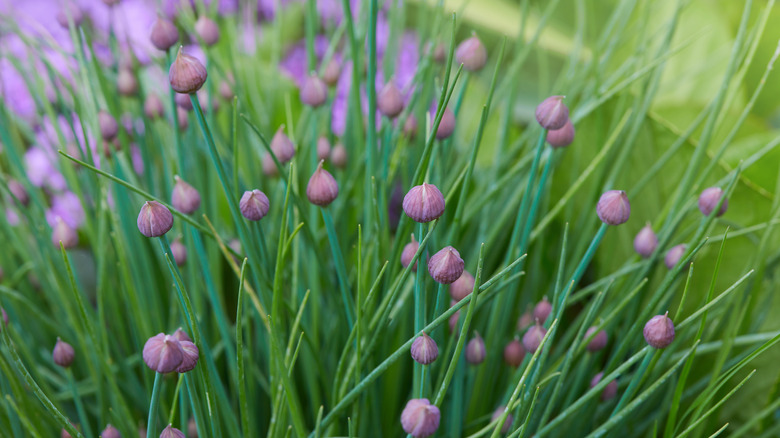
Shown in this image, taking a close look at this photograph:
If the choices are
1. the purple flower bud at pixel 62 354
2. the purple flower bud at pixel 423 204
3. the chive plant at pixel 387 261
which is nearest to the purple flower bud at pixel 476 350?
the chive plant at pixel 387 261

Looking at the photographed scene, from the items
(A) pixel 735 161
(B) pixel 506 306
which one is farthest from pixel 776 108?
(B) pixel 506 306

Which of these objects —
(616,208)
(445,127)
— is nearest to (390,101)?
(445,127)

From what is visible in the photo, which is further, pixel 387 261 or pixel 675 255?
pixel 675 255

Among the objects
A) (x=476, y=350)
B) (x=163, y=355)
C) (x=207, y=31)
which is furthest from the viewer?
(x=207, y=31)

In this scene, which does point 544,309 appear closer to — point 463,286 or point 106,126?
point 463,286

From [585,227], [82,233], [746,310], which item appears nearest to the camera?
[746,310]

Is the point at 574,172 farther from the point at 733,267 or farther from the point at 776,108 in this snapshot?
the point at 776,108

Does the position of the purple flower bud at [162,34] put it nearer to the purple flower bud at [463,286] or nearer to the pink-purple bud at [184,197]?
the pink-purple bud at [184,197]

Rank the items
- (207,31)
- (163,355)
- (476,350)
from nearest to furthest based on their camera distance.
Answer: (163,355) < (476,350) < (207,31)
